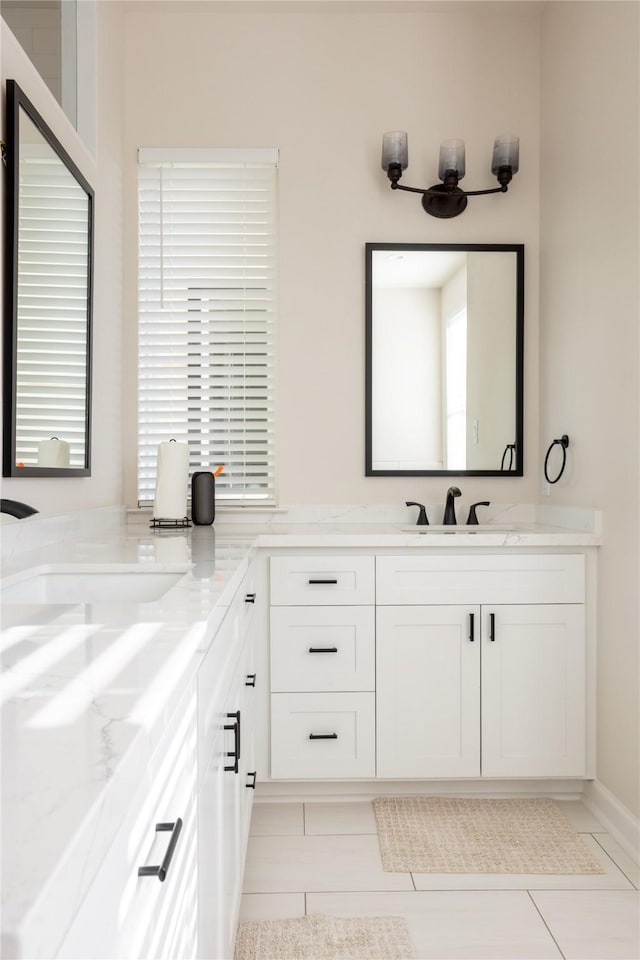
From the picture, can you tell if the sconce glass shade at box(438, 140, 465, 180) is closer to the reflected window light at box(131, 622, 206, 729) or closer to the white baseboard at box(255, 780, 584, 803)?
the white baseboard at box(255, 780, 584, 803)

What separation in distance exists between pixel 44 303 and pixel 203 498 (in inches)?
39.3

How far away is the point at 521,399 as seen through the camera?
3.00 metres

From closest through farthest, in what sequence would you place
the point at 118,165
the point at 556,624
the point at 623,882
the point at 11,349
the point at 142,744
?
the point at 142,744
the point at 11,349
the point at 623,882
the point at 556,624
the point at 118,165

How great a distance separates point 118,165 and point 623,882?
2958 mm

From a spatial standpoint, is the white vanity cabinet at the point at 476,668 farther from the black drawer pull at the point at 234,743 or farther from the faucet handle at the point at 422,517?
the black drawer pull at the point at 234,743

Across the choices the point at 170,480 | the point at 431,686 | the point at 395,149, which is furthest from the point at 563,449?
the point at 170,480

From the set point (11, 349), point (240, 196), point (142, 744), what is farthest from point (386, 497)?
point (142, 744)

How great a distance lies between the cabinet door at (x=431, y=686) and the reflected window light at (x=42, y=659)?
161 cm

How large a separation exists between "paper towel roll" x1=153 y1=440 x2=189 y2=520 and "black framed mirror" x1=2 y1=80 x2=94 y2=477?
1.05ft

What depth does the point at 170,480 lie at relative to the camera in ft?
8.59

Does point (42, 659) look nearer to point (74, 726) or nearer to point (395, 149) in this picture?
point (74, 726)

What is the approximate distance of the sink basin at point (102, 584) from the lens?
1565 mm

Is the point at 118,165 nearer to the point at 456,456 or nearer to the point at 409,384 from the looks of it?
the point at 409,384

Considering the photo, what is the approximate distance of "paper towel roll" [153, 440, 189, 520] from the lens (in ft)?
8.57
